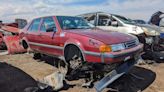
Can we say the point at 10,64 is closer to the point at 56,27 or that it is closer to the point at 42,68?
the point at 42,68

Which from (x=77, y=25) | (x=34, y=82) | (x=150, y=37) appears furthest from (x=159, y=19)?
(x=34, y=82)

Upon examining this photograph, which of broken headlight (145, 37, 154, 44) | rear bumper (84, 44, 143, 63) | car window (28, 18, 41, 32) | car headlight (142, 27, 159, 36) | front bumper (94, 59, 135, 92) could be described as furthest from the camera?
car headlight (142, 27, 159, 36)

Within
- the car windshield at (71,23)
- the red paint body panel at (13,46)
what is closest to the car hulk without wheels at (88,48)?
the car windshield at (71,23)

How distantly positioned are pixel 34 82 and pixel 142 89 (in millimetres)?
2777

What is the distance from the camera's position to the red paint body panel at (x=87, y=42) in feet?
17.6

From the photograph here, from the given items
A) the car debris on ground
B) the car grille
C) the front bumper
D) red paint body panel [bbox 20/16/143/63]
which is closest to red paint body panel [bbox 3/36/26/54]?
the car debris on ground

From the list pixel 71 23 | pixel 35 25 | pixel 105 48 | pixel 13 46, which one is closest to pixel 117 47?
pixel 105 48

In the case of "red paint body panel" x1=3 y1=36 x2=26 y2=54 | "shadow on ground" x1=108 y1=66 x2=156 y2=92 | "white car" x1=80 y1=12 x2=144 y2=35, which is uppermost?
"white car" x1=80 y1=12 x2=144 y2=35

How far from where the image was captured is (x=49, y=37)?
22.9 feet

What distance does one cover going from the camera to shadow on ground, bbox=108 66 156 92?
5660mm

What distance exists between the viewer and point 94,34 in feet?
19.3

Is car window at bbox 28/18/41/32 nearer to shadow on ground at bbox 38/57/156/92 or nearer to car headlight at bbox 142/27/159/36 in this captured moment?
shadow on ground at bbox 38/57/156/92

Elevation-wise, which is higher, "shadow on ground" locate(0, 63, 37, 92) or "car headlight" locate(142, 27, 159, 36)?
"car headlight" locate(142, 27, 159, 36)

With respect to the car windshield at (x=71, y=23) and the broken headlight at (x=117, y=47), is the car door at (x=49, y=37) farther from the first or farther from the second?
the broken headlight at (x=117, y=47)
